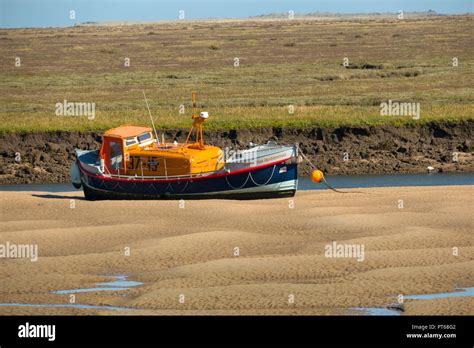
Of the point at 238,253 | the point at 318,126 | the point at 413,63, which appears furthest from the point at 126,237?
the point at 413,63

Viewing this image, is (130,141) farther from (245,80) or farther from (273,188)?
(245,80)

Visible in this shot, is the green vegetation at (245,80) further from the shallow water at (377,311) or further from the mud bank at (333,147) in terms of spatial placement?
the shallow water at (377,311)

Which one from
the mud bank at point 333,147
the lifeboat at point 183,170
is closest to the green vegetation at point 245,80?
the mud bank at point 333,147

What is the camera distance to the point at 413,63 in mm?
82125

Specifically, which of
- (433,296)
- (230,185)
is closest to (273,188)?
(230,185)

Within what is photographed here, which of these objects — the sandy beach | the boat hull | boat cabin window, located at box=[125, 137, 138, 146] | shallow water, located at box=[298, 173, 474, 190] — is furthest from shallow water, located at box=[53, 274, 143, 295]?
shallow water, located at box=[298, 173, 474, 190]

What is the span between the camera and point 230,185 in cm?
3528

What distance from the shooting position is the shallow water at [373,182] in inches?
1680

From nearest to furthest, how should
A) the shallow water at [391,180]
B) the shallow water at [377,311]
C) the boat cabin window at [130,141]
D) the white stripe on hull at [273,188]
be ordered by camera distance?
the shallow water at [377,311], the white stripe on hull at [273,188], the boat cabin window at [130,141], the shallow water at [391,180]

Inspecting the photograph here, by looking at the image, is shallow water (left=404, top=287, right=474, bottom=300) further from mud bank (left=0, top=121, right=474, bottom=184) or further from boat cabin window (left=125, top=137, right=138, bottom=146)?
mud bank (left=0, top=121, right=474, bottom=184)

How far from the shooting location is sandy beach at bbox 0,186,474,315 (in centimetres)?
2131

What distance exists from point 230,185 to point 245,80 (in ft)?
126

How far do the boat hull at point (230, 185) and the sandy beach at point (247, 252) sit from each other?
0.64 metres

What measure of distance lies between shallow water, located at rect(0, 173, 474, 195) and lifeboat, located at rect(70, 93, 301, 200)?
5.00 metres
